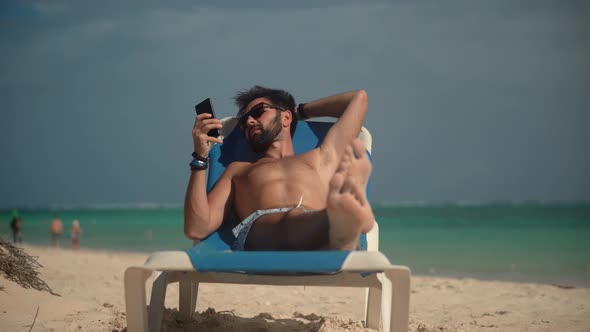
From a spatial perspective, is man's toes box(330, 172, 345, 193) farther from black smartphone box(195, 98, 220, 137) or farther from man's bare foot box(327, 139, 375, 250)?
black smartphone box(195, 98, 220, 137)

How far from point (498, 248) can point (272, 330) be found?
1256cm

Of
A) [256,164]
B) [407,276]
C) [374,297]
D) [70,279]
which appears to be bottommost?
[70,279]

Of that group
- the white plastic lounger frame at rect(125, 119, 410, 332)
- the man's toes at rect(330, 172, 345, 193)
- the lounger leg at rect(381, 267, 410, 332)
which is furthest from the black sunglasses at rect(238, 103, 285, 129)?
the lounger leg at rect(381, 267, 410, 332)

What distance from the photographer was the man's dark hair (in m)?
3.98

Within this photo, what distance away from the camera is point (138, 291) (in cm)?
258

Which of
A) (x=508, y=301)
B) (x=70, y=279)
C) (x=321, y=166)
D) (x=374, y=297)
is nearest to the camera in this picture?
(x=321, y=166)

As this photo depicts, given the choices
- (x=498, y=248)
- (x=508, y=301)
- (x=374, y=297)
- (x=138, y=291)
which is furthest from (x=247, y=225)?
(x=498, y=248)

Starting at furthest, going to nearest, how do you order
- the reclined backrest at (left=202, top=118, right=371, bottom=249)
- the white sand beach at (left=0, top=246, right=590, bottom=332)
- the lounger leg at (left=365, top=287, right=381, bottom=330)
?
the reclined backrest at (left=202, top=118, right=371, bottom=249), the lounger leg at (left=365, top=287, right=381, bottom=330), the white sand beach at (left=0, top=246, right=590, bottom=332)

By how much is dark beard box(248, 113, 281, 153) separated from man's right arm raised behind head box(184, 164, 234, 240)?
0.29 m

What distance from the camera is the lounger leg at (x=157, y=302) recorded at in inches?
114

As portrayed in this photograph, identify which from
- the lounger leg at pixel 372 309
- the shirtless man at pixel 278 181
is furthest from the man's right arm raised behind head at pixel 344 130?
the lounger leg at pixel 372 309

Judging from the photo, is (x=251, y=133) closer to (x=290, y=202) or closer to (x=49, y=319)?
(x=290, y=202)

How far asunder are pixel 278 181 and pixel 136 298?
1.17 meters

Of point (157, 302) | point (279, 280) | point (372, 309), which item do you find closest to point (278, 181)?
point (279, 280)
